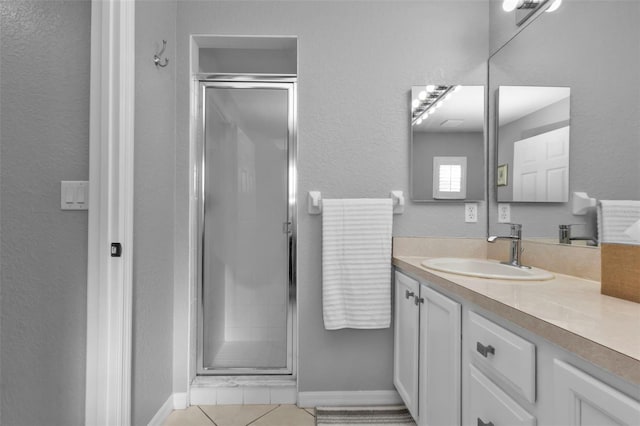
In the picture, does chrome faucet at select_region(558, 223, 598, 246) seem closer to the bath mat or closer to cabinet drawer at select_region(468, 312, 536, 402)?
cabinet drawer at select_region(468, 312, 536, 402)

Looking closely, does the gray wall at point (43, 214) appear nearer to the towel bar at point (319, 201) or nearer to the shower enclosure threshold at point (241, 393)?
the shower enclosure threshold at point (241, 393)

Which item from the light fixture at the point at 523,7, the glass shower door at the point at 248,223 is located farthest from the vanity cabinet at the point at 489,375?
the light fixture at the point at 523,7

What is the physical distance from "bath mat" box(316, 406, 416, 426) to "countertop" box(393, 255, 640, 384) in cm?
95

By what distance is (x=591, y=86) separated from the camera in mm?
1220

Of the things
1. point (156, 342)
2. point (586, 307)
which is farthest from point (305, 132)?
point (586, 307)

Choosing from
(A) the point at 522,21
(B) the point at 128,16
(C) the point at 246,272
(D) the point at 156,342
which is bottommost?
(D) the point at 156,342

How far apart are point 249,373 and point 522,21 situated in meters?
2.47

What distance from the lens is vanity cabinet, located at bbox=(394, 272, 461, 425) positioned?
1.16 m

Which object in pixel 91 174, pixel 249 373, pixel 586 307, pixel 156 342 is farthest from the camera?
pixel 249 373

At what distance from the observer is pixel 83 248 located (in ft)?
4.11

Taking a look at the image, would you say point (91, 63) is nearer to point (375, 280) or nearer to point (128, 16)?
point (128, 16)

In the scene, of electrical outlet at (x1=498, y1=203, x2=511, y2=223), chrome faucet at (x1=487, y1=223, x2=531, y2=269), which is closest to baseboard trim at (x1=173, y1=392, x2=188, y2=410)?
chrome faucet at (x1=487, y1=223, x2=531, y2=269)

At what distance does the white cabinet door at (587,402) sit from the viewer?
0.53 meters

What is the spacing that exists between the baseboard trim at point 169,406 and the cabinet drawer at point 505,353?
156cm
